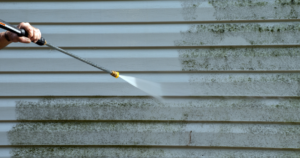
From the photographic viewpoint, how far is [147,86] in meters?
2.38

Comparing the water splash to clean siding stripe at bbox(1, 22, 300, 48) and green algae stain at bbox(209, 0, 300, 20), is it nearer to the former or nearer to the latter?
clean siding stripe at bbox(1, 22, 300, 48)

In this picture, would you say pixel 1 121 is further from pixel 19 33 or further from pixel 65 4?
pixel 65 4

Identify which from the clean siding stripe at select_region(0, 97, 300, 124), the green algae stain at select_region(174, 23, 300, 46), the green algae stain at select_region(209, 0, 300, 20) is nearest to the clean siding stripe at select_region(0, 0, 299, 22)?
the green algae stain at select_region(209, 0, 300, 20)

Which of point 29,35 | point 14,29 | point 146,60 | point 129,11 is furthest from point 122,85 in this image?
point 14,29

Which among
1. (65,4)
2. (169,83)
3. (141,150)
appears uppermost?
(65,4)

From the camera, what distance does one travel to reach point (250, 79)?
2379 millimetres

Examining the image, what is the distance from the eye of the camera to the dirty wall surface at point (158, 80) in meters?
2.36

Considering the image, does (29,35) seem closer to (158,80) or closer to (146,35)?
(146,35)

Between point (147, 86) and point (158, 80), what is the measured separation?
0.16 metres

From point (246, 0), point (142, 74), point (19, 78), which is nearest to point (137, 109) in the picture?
point (142, 74)

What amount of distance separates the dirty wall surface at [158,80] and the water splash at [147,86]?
66 millimetres

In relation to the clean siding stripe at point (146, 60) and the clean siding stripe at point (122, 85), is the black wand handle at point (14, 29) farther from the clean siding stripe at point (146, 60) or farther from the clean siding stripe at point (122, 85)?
the clean siding stripe at point (122, 85)

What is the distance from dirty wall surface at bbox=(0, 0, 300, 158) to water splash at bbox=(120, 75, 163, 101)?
66mm

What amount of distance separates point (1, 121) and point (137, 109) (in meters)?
1.73
